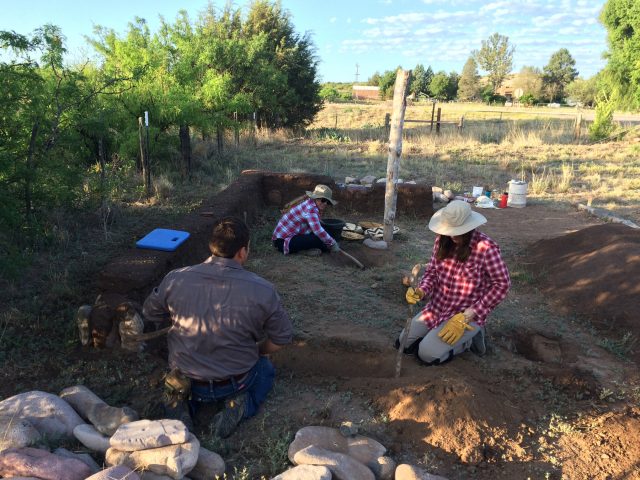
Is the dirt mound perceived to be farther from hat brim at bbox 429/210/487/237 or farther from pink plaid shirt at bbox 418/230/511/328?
hat brim at bbox 429/210/487/237

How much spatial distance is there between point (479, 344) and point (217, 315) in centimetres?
229

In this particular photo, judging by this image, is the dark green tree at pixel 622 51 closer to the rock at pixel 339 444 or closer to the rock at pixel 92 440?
the rock at pixel 339 444

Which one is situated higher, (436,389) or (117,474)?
(117,474)

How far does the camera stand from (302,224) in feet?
21.8

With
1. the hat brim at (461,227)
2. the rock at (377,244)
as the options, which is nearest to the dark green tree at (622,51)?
Result: the rock at (377,244)

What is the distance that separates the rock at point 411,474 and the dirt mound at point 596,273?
10.1 feet

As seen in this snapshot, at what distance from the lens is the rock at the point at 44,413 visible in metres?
2.76

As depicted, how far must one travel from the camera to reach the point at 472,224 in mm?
3680

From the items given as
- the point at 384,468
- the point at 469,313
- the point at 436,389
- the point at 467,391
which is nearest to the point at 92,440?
the point at 384,468

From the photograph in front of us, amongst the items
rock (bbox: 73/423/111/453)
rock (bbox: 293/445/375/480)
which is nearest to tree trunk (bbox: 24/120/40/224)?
rock (bbox: 73/423/111/453)

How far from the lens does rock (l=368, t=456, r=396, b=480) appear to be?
266 centimetres

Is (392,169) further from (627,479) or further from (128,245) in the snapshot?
(627,479)

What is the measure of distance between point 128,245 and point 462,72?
6702cm

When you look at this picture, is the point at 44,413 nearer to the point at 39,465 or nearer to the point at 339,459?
the point at 39,465
